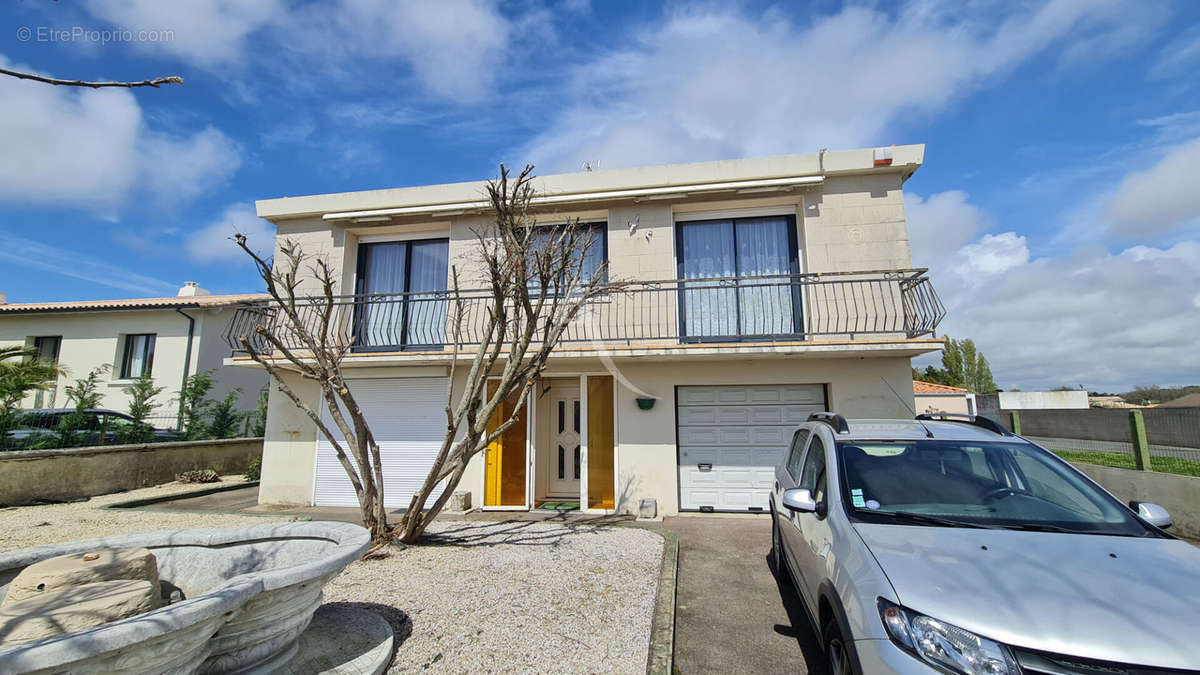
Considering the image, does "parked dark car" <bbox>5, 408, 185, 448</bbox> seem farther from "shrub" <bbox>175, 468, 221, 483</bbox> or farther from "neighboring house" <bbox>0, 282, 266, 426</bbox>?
"neighboring house" <bbox>0, 282, 266, 426</bbox>

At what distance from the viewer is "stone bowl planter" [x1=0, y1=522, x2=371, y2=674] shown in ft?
6.27

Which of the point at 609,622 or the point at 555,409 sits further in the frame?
the point at 555,409

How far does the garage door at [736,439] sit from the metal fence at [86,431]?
39.8ft

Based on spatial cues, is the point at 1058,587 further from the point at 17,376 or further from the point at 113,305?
the point at 113,305

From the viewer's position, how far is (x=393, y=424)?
948cm

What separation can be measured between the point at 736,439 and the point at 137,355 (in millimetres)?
19302

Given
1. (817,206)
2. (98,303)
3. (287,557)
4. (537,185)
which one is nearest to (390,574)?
(287,557)

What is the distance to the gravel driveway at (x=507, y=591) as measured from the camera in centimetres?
356

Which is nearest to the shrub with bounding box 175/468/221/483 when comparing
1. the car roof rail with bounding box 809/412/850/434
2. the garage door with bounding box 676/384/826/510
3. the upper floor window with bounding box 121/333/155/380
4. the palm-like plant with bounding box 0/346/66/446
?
the palm-like plant with bounding box 0/346/66/446

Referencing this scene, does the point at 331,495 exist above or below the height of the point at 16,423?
below

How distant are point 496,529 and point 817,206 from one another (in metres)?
7.34

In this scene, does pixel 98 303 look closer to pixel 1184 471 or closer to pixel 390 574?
pixel 390 574

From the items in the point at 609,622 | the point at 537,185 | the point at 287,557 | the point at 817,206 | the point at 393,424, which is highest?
the point at 537,185

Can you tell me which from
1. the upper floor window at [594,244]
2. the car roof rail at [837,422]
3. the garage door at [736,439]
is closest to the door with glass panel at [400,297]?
the upper floor window at [594,244]
